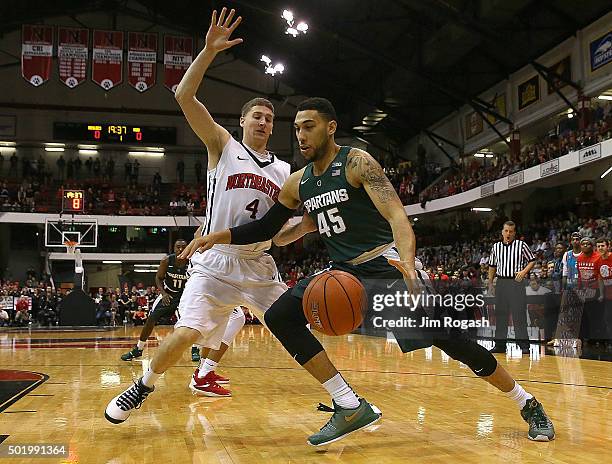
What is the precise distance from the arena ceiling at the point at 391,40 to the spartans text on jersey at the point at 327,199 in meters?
14.9

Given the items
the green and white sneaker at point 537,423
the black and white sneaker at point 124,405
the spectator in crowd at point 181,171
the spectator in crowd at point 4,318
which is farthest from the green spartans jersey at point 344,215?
the spectator in crowd at point 181,171

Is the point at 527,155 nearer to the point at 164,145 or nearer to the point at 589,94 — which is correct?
the point at 589,94

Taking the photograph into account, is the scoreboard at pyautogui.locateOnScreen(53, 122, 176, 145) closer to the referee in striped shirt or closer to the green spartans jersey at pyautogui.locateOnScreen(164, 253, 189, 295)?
the green spartans jersey at pyautogui.locateOnScreen(164, 253, 189, 295)

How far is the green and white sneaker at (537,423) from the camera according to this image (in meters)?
3.29

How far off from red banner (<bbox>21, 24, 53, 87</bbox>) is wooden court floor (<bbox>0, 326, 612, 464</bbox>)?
634 inches

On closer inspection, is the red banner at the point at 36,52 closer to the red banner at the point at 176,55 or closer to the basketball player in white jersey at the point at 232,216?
the red banner at the point at 176,55

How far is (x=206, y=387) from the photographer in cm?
529

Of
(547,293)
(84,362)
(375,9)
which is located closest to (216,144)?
(84,362)

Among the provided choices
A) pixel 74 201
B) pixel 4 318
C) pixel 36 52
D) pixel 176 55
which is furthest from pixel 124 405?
pixel 74 201

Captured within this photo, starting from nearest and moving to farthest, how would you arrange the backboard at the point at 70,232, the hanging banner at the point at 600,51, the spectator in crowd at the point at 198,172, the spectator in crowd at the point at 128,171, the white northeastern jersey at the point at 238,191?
the white northeastern jersey at the point at 238,191 < the hanging banner at the point at 600,51 < the backboard at the point at 70,232 < the spectator in crowd at the point at 128,171 < the spectator in crowd at the point at 198,172

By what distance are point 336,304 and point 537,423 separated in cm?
123

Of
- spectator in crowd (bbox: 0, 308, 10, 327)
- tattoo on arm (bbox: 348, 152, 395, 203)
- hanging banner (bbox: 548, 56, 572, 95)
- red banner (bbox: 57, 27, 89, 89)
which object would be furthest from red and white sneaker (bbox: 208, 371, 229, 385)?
red banner (bbox: 57, 27, 89, 89)

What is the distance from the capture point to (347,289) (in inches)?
124

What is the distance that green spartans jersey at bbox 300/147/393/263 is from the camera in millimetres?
3430
